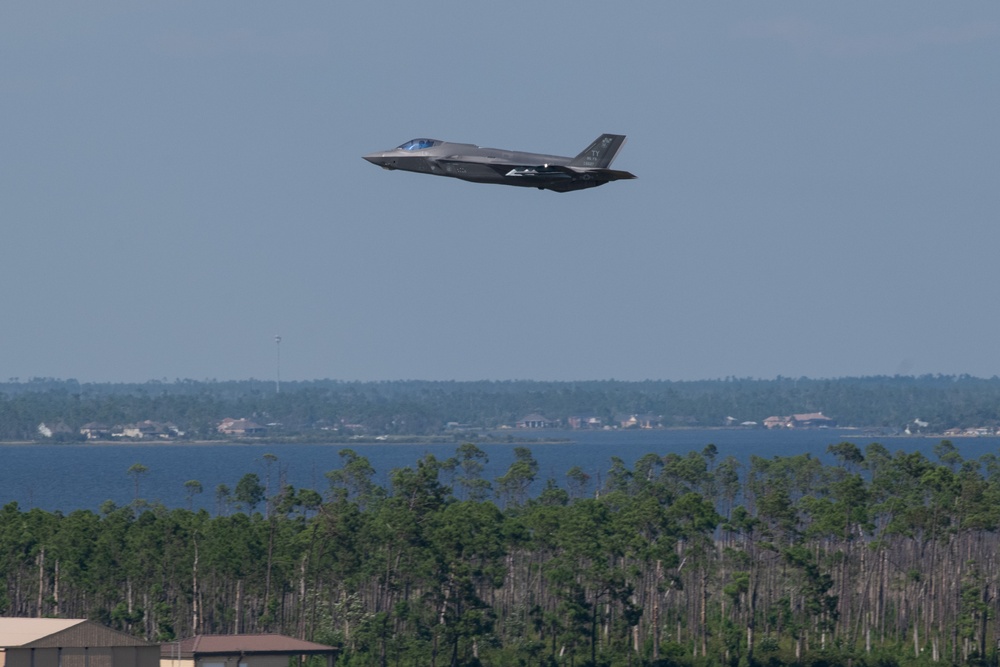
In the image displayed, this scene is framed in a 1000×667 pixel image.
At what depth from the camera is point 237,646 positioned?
67812 millimetres

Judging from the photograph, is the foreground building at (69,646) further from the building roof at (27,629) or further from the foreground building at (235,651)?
the foreground building at (235,651)

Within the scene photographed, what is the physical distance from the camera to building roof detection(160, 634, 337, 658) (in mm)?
66375

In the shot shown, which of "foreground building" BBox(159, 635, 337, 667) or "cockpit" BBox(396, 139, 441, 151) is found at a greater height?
"cockpit" BBox(396, 139, 441, 151)

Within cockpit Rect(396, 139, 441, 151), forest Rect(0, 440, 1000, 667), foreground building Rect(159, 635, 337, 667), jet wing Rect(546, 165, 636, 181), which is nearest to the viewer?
jet wing Rect(546, 165, 636, 181)

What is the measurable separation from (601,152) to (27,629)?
28362 mm

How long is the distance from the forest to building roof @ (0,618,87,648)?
1855 centimetres

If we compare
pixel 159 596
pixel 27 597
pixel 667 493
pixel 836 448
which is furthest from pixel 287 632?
pixel 836 448

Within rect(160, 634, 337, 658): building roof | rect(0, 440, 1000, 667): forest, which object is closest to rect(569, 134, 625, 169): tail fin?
rect(160, 634, 337, 658): building roof

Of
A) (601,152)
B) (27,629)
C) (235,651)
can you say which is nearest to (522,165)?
(601,152)

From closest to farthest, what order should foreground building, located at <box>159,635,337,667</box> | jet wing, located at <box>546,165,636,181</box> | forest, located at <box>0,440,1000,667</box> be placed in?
jet wing, located at <box>546,165,636,181</box> < foreground building, located at <box>159,635,337,667</box> < forest, located at <box>0,440,1000,667</box>

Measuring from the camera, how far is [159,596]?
93125 millimetres

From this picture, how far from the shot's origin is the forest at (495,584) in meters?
89.0

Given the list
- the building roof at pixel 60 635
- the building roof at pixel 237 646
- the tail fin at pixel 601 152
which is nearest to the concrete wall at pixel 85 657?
the building roof at pixel 60 635

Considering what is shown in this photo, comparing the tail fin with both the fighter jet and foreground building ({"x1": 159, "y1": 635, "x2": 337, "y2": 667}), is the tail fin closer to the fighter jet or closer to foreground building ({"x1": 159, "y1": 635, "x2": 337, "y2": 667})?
the fighter jet
